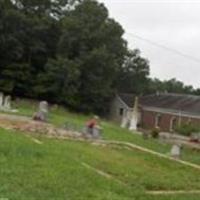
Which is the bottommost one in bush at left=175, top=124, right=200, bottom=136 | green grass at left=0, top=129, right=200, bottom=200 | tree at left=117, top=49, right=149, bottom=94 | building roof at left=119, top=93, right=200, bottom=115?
green grass at left=0, top=129, right=200, bottom=200

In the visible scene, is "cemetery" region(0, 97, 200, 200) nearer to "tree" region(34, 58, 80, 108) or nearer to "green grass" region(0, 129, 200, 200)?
"green grass" region(0, 129, 200, 200)

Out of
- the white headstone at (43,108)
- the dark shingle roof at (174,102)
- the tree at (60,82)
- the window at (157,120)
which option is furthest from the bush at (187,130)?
the white headstone at (43,108)

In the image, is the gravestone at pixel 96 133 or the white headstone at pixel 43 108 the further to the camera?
the white headstone at pixel 43 108

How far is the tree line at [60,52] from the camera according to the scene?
56.7 metres

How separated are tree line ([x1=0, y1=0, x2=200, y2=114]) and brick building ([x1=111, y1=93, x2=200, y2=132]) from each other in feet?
→ 9.83

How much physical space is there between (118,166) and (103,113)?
47831 millimetres

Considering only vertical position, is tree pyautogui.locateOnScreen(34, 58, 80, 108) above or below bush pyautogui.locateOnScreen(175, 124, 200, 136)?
above

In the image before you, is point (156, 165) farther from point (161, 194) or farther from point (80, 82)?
point (80, 82)

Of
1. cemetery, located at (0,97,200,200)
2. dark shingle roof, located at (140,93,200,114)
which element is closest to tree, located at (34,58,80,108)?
dark shingle roof, located at (140,93,200,114)

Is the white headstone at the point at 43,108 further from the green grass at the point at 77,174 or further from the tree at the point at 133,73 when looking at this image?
the tree at the point at 133,73

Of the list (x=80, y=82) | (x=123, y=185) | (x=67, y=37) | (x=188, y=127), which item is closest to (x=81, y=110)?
(x=80, y=82)

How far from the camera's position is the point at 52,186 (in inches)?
467

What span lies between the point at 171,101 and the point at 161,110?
1966mm

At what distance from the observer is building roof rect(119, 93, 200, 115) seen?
58.7 meters
